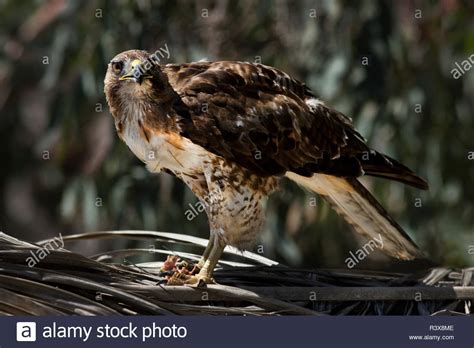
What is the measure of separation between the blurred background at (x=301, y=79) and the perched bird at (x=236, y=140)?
1765 mm

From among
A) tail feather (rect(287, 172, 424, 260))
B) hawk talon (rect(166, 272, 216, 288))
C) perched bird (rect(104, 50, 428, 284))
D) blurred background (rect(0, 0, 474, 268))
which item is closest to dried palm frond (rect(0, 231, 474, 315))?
hawk talon (rect(166, 272, 216, 288))

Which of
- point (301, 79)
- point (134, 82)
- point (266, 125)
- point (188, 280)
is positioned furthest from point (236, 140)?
point (301, 79)

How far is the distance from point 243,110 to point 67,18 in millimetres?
2315

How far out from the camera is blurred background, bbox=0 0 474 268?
5.81 m

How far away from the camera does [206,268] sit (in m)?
3.49

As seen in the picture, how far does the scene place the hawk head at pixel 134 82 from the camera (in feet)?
12.0

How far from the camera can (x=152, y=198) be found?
5.84 metres

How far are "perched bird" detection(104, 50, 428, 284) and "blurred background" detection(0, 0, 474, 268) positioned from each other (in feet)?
5.79

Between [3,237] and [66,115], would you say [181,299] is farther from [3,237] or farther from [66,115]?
[66,115]

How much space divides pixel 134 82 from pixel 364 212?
0.96 meters

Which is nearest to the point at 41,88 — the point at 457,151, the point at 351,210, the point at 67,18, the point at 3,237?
the point at 67,18

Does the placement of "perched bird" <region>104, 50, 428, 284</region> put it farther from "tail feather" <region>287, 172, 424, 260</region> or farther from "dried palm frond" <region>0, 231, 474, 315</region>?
"dried palm frond" <region>0, 231, 474, 315</region>

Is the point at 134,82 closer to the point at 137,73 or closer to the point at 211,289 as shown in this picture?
the point at 137,73

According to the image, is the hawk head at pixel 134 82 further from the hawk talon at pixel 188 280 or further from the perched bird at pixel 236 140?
the hawk talon at pixel 188 280
